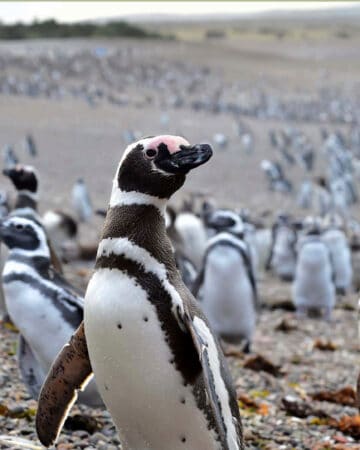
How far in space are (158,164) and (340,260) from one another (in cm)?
878

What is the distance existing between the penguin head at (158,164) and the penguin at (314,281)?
21.0 feet

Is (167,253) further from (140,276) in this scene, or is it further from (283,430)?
(283,430)

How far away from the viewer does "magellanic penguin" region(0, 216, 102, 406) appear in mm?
3908

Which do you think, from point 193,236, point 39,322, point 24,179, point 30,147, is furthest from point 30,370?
point 30,147

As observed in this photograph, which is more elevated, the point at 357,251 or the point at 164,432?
the point at 164,432

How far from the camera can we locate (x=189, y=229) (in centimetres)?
1027

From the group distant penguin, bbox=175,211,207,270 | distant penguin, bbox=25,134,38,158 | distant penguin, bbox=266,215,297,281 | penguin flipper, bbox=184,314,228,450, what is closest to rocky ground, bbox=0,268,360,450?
penguin flipper, bbox=184,314,228,450

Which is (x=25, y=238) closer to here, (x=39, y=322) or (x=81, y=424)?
(x=39, y=322)

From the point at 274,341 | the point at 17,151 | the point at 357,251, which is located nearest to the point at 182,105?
the point at 17,151

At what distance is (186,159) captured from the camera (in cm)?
256

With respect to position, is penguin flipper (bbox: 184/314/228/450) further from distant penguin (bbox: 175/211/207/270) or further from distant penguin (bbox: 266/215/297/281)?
distant penguin (bbox: 266/215/297/281)

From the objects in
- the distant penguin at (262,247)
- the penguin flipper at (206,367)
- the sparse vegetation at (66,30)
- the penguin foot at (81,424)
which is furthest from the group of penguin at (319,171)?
the sparse vegetation at (66,30)

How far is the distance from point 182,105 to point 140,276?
34325 mm

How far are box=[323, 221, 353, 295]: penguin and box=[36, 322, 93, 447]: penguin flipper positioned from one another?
8415mm
